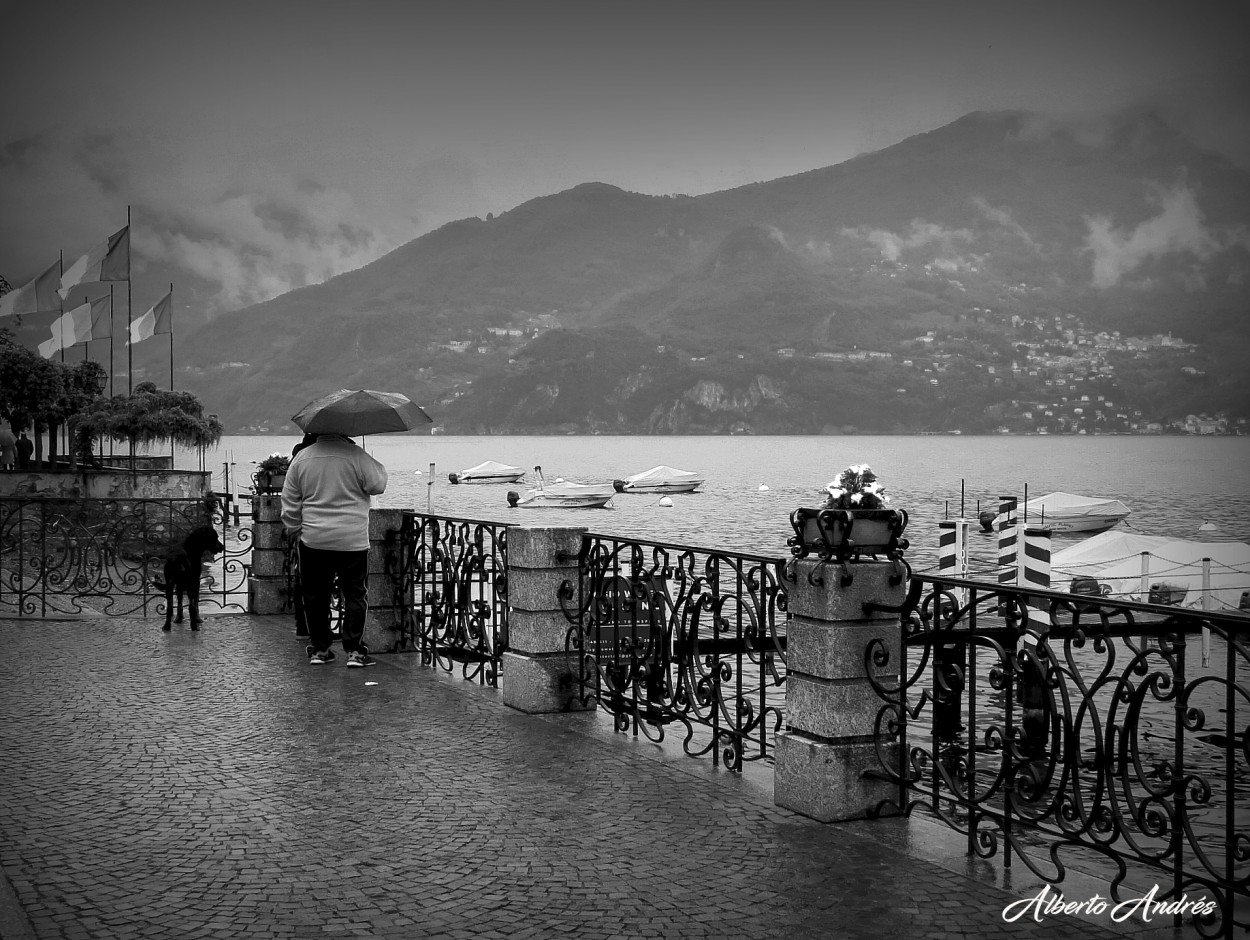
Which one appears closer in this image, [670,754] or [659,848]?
[659,848]

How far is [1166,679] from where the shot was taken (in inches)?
187

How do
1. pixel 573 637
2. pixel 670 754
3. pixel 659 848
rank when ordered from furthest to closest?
pixel 573 637 < pixel 670 754 < pixel 659 848

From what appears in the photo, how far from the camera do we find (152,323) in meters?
57.8

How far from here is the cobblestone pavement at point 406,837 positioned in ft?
16.2

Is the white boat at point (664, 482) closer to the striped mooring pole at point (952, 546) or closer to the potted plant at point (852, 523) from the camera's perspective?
the striped mooring pole at point (952, 546)

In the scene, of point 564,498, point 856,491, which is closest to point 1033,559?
point 856,491

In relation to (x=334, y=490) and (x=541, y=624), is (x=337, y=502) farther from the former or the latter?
(x=541, y=624)

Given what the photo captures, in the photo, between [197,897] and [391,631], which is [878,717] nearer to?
[197,897]

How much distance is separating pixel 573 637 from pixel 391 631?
127 inches

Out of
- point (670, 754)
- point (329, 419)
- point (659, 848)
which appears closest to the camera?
point (659, 848)

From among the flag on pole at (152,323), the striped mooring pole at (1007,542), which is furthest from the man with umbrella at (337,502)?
the flag on pole at (152,323)

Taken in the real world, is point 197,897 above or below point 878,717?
below

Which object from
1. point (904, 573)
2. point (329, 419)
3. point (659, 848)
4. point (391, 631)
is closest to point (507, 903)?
point (659, 848)

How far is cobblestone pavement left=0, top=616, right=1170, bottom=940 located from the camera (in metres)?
4.94
